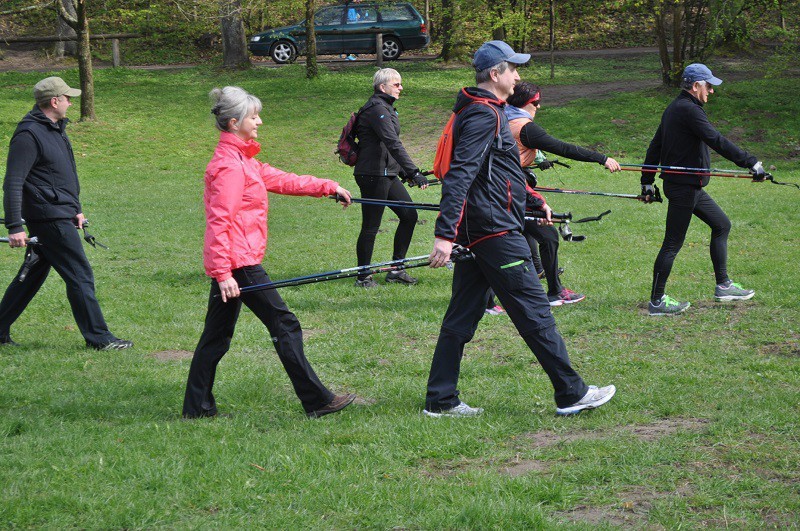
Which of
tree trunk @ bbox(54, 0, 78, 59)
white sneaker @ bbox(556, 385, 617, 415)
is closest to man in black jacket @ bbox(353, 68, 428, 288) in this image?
white sneaker @ bbox(556, 385, 617, 415)

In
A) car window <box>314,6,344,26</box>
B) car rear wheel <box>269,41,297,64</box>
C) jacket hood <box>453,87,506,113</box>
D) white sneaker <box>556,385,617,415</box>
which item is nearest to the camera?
jacket hood <box>453,87,506,113</box>

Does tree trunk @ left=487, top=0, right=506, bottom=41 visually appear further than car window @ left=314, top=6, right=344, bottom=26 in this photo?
No

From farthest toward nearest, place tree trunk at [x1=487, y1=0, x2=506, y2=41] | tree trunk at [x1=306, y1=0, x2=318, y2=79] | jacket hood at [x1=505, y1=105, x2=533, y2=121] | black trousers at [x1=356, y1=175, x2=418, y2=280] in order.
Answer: tree trunk at [x1=306, y1=0, x2=318, y2=79]
tree trunk at [x1=487, y1=0, x2=506, y2=41]
black trousers at [x1=356, y1=175, x2=418, y2=280]
jacket hood at [x1=505, y1=105, x2=533, y2=121]

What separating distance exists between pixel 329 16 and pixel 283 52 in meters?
1.93

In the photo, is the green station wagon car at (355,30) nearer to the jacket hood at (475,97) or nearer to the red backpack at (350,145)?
the red backpack at (350,145)

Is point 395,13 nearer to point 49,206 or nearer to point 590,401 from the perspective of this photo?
point 49,206

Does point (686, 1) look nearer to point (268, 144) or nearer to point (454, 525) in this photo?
point (268, 144)

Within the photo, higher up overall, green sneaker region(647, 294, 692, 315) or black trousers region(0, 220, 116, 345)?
black trousers region(0, 220, 116, 345)

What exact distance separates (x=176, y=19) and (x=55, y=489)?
3307 cm

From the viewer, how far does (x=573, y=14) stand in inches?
1389

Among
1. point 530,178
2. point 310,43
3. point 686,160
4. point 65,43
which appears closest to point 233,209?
point 530,178

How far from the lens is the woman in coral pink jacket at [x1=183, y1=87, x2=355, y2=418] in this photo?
506 cm

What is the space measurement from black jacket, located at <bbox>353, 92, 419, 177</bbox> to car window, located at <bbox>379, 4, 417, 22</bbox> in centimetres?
2153

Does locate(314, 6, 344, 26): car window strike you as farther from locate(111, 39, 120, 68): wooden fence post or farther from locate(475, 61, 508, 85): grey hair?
locate(475, 61, 508, 85): grey hair
